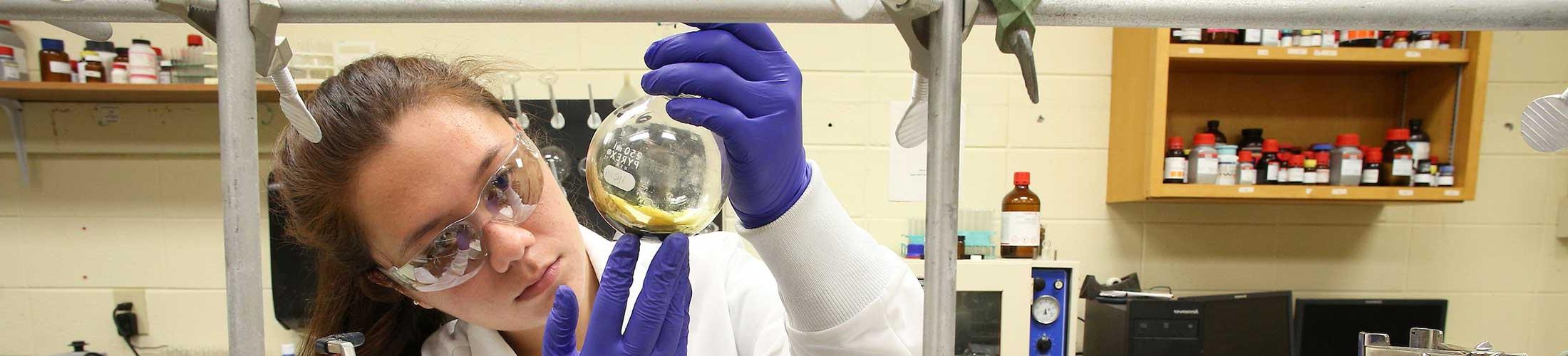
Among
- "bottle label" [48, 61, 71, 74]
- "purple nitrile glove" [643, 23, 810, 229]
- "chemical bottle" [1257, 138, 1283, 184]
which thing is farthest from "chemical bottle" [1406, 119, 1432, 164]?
"bottle label" [48, 61, 71, 74]

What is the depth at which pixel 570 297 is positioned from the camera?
0.69m

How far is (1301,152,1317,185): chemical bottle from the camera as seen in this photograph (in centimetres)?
184

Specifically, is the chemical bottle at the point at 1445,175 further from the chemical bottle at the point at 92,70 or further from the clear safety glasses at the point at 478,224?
the chemical bottle at the point at 92,70

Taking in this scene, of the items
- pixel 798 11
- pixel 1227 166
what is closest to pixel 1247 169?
pixel 1227 166

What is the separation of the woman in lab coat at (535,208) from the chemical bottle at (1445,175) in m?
1.73

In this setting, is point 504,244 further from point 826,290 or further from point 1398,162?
point 1398,162

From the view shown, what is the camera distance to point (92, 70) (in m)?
1.86

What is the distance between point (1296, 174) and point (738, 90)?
180 cm

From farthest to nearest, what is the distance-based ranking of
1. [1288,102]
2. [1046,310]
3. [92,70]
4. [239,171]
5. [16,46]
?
[1288,102]
[16,46]
[92,70]
[1046,310]
[239,171]

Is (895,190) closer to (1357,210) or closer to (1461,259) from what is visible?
(1357,210)

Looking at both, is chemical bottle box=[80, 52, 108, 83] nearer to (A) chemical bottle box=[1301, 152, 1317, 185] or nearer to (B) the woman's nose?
(B) the woman's nose

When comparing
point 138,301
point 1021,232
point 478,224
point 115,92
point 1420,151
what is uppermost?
point 115,92

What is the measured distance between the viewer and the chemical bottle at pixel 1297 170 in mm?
1842

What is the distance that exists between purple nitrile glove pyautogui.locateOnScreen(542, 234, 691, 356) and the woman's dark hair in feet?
1.23
